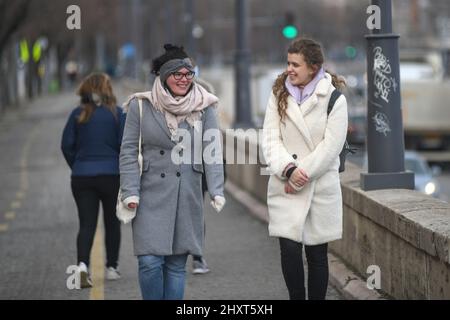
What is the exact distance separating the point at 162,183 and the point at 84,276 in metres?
A: 3.07

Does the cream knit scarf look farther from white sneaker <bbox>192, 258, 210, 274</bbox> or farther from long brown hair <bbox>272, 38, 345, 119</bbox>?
white sneaker <bbox>192, 258, 210, 274</bbox>

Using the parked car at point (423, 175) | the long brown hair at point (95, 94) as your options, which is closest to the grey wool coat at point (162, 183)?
the long brown hair at point (95, 94)

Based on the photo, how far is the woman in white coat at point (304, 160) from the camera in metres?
7.27

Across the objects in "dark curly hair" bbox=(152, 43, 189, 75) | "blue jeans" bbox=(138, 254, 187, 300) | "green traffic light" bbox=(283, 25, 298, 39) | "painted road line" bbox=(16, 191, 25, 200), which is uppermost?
"green traffic light" bbox=(283, 25, 298, 39)

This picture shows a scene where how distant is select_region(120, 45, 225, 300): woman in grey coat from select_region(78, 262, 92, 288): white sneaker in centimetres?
286

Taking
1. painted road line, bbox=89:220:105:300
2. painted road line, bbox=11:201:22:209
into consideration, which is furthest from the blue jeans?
painted road line, bbox=11:201:22:209

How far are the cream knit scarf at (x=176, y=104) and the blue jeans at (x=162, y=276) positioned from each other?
718 millimetres

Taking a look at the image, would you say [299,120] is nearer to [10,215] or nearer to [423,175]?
[10,215]

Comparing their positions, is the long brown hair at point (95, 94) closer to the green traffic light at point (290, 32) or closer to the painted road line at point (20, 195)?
the painted road line at point (20, 195)

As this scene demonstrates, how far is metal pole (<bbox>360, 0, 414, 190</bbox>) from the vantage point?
9922 mm

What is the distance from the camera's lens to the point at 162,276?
723 cm

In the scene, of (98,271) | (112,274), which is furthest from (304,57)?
(98,271)

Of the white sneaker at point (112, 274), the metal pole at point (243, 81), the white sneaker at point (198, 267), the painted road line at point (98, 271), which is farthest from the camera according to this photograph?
the metal pole at point (243, 81)

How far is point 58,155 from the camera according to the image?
2936 centimetres
